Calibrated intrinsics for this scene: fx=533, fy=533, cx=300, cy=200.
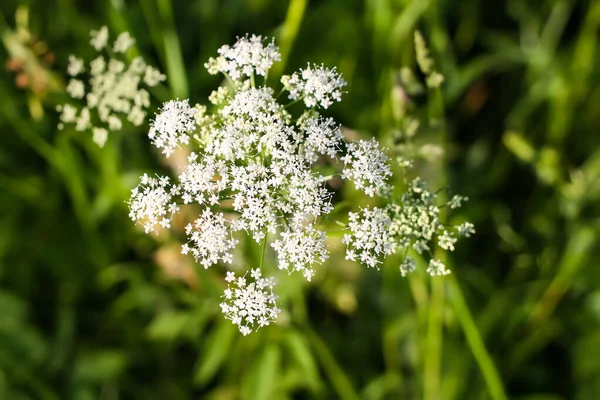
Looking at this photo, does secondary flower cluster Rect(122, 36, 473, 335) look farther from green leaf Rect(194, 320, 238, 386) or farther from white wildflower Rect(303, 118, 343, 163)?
green leaf Rect(194, 320, 238, 386)

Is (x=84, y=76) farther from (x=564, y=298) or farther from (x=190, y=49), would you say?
(x=564, y=298)

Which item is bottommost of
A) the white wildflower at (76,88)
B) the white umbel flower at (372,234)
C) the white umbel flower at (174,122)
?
the white umbel flower at (372,234)

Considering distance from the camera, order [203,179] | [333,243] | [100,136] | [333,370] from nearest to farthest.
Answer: [203,179], [100,136], [333,370], [333,243]

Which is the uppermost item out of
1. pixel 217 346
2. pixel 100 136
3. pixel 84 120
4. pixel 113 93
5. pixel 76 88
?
Result: pixel 76 88

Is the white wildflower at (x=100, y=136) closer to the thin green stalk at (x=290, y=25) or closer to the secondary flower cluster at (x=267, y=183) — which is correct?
the secondary flower cluster at (x=267, y=183)

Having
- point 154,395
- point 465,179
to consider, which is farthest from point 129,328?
point 465,179

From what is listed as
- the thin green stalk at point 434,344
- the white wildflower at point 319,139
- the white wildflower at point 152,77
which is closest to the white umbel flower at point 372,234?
the white wildflower at point 319,139

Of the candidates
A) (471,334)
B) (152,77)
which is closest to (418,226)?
(471,334)

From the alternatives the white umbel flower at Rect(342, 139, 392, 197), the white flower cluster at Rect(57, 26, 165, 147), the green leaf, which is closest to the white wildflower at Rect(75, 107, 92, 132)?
the white flower cluster at Rect(57, 26, 165, 147)

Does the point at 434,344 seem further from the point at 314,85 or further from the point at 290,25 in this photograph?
the point at 290,25
